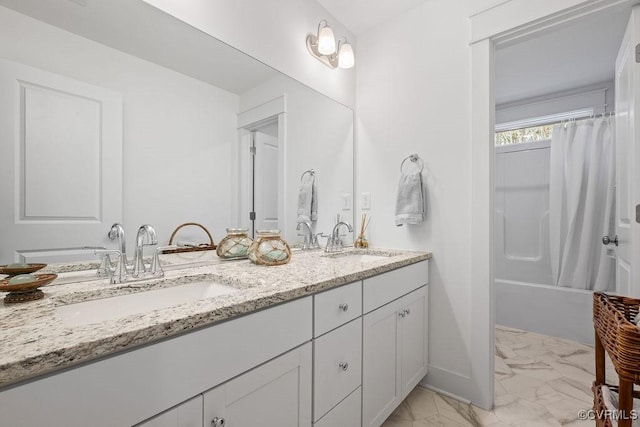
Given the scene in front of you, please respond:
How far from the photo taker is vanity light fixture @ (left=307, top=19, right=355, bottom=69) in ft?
5.93

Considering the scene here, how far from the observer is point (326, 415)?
1.04m

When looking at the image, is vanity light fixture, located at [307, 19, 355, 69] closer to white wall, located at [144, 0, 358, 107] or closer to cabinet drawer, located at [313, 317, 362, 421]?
white wall, located at [144, 0, 358, 107]

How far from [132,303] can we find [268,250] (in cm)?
57

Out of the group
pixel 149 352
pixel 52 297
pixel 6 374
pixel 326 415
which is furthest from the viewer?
pixel 326 415

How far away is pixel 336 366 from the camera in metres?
1.08

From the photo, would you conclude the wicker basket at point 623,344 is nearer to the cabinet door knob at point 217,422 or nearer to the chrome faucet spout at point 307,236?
the cabinet door knob at point 217,422

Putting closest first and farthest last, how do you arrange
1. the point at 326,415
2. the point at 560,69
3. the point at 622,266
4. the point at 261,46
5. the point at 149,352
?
the point at 149,352 < the point at 326,415 < the point at 261,46 < the point at 622,266 < the point at 560,69

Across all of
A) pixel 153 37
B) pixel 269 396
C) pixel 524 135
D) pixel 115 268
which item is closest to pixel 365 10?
pixel 153 37

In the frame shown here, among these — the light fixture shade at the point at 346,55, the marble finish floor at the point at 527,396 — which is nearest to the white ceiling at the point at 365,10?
the light fixture shade at the point at 346,55

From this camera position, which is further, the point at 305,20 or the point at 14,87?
the point at 305,20

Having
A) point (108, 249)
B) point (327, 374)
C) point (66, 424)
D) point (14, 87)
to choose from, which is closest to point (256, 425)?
point (327, 374)

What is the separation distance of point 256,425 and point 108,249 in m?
0.77

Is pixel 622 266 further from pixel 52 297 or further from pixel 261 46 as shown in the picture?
pixel 52 297

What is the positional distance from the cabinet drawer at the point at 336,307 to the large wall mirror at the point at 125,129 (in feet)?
2.08
